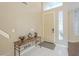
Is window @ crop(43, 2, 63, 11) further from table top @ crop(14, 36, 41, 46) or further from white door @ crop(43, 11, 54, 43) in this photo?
table top @ crop(14, 36, 41, 46)

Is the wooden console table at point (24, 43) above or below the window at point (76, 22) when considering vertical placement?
below

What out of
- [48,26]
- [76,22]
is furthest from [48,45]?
[76,22]

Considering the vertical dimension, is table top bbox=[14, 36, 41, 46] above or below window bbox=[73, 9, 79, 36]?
below

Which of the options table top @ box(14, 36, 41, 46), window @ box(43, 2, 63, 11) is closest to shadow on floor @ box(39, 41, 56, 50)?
table top @ box(14, 36, 41, 46)

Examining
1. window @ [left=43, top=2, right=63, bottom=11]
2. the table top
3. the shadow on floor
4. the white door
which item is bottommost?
the shadow on floor

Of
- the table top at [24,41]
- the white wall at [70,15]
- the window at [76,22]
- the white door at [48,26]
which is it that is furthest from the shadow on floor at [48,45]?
the window at [76,22]

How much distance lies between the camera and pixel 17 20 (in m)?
2.02

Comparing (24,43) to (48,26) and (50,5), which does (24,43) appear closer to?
(48,26)

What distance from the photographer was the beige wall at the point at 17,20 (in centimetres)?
199

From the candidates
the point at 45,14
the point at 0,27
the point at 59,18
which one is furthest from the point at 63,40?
the point at 0,27

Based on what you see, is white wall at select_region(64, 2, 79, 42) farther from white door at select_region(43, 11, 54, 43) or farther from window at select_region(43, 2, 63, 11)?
white door at select_region(43, 11, 54, 43)

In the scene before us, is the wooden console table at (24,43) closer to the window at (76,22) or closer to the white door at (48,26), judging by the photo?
the white door at (48,26)

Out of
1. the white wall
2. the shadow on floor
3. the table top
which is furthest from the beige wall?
the white wall

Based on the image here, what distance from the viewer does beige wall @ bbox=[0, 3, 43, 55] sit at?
1985 mm
